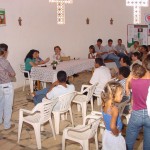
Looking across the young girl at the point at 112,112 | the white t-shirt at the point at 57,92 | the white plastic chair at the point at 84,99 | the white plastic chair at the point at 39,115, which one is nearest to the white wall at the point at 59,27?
the white plastic chair at the point at 84,99

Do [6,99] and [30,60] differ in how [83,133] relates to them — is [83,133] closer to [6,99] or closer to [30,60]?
[6,99]

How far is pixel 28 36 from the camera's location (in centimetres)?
788

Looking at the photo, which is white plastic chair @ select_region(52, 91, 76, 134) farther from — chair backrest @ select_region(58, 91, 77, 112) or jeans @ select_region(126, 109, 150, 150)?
jeans @ select_region(126, 109, 150, 150)

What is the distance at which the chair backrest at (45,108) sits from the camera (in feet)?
12.8

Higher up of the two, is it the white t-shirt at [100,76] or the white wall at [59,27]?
the white wall at [59,27]

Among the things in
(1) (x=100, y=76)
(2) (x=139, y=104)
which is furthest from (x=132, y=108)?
(1) (x=100, y=76)

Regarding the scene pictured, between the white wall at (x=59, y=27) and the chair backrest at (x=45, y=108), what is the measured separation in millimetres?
3567

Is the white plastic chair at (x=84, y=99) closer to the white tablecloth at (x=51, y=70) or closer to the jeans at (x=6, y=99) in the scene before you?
the jeans at (x=6, y=99)

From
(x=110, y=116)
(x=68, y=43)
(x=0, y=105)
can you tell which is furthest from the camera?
(x=68, y=43)

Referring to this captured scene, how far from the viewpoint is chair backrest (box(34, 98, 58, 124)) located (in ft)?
12.8

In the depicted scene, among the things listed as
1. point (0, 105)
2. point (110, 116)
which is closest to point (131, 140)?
point (110, 116)

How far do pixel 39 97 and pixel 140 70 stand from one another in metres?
2.21

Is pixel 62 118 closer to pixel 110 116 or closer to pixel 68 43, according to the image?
pixel 110 116

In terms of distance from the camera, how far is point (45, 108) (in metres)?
3.99
